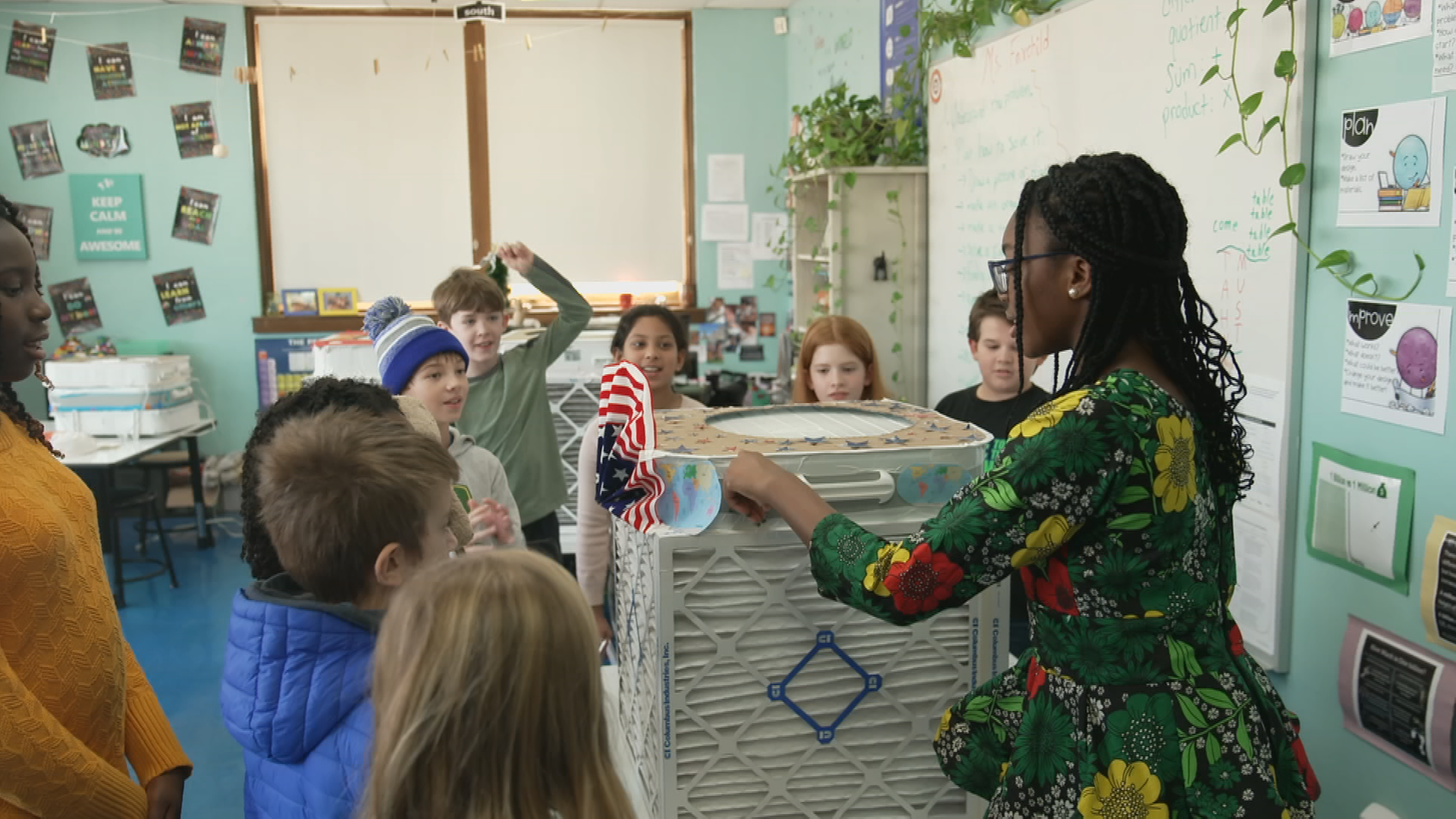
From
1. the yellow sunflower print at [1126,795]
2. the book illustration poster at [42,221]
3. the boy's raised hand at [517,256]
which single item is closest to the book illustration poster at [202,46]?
the book illustration poster at [42,221]

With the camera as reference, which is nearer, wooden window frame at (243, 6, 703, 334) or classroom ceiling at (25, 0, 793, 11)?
classroom ceiling at (25, 0, 793, 11)

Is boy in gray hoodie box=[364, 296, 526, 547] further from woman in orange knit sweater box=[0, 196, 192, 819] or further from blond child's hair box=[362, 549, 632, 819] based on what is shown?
blond child's hair box=[362, 549, 632, 819]

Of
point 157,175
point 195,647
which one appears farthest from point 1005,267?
point 157,175

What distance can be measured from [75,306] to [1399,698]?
6011 millimetres

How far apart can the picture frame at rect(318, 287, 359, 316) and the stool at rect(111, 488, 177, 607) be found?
132 cm

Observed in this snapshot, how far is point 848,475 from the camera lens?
112cm

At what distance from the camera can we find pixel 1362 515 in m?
1.72

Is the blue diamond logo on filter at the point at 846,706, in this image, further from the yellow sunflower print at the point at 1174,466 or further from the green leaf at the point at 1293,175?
the green leaf at the point at 1293,175

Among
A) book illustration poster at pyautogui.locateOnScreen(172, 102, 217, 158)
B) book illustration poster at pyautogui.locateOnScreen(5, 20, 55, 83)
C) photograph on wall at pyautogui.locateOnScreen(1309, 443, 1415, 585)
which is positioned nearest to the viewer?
photograph on wall at pyautogui.locateOnScreen(1309, 443, 1415, 585)

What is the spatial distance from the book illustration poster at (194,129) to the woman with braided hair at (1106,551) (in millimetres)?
5544

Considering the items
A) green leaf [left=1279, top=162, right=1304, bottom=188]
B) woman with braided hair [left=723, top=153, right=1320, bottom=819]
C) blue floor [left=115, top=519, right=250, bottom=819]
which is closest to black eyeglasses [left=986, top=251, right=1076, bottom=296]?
woman with braided hair [left=723, top=153, right=1320, bottom=819]

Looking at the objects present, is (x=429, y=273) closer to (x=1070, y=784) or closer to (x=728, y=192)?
(x=728, y=192)

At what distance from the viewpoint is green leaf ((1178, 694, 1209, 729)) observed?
38.7 inches

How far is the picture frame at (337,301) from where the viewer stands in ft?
19.3
